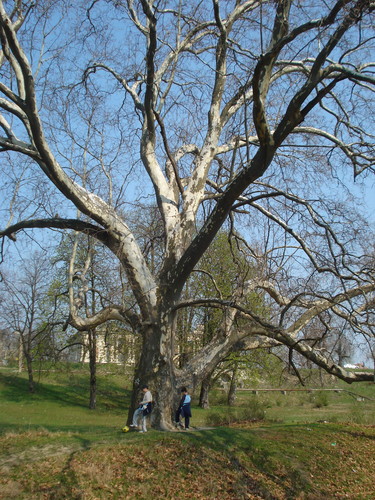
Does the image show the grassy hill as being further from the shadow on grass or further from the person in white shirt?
the shadow on grass

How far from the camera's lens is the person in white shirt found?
10.4 m

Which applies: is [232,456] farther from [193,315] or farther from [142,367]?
[193,315]

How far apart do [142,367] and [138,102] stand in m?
6.65

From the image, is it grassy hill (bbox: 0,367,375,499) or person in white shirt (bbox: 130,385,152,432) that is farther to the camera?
person in white shirt (bbox: 130,385,152,432)

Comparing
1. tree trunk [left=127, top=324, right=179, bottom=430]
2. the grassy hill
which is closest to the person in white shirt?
tree trunk [left=127, top=324, right=179, bottom=430]

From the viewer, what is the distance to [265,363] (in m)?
25.6

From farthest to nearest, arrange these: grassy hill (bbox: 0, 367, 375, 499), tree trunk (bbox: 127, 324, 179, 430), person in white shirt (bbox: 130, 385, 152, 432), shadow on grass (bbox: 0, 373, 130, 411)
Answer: shadow on grass (bbox: 0, 373, 130, 411) < tree trunk (bbox: 127, 324, 179, 430) < person in white shirt (bbox: 130, 385, 152, 432) < grassy hill (bbox: 0, 367, 375, 499)

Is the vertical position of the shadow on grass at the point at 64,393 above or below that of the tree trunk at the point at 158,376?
above

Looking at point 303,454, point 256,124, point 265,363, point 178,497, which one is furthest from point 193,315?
point 256,124

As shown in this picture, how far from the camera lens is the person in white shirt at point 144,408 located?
34.2 ft

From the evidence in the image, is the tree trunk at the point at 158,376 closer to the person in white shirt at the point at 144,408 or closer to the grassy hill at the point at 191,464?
the person in white shirt at the point at 144,408

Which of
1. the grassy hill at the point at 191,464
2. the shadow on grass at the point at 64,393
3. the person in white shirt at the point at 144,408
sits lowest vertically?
the grassy hill at the point at 191,464

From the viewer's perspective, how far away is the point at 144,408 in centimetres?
1052

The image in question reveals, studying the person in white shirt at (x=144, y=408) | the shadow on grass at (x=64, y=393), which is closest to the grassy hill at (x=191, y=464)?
the person in white shirt at (x=144, y=408)
